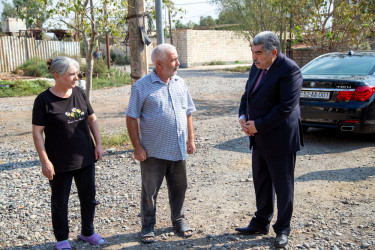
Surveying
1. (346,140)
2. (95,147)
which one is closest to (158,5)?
(95,147)

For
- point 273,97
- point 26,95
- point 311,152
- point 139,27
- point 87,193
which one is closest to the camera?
point 273,97

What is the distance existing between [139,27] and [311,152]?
11.7 feet

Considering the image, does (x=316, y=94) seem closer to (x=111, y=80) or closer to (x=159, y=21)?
(x=159, y=21)

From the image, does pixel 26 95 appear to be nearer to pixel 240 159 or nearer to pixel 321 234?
pixel 240 159

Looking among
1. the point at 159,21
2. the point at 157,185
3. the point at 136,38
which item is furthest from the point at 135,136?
the point at 159,21

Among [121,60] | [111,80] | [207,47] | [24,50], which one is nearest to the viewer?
[111,80]

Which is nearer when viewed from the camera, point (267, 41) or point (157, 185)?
point (267, 41)

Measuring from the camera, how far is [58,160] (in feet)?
10.9

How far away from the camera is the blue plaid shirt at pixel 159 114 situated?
3.40 meters

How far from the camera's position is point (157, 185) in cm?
359

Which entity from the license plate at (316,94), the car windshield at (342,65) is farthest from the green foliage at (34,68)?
the license plate at (316,94)

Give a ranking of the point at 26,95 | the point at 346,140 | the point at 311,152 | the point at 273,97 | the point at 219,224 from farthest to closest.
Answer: the point at 26,95
the point at 346,140
the point at 311,152
the point at 219,224
the point at 273,97

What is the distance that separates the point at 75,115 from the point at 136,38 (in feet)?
9.52

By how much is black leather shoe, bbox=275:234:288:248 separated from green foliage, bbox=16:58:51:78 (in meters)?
18.2
